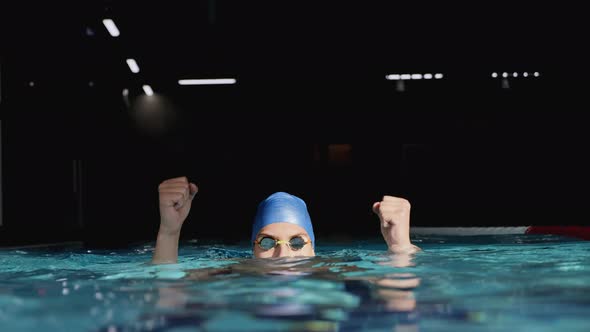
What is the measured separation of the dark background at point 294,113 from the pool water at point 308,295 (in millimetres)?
6529

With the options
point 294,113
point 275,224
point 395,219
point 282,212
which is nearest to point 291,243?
point 275,224

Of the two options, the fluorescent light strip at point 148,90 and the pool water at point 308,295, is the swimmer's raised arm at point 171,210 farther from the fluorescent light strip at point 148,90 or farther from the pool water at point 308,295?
the fluorescent light strip at point 148,90

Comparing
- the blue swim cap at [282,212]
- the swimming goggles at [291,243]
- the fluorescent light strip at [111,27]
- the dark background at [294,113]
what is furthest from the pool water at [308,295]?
the fluorescent light strip at [111,27]

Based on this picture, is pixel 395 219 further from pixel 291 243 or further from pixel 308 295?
pixel 308 295

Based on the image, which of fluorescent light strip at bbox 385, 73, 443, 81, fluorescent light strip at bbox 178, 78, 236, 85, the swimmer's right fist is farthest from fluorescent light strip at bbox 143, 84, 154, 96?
the swimmer's right fist

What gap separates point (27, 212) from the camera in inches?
430

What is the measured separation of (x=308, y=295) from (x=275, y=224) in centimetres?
130

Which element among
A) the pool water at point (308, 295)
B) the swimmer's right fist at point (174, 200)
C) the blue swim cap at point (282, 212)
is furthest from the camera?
the blue swim cap at point (282, 212)

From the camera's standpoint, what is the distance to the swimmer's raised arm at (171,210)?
324 cm

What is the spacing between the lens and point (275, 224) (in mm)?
3686

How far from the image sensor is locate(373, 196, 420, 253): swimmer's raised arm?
3.65 meters

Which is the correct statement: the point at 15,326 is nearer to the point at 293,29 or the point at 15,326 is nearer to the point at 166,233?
the point at 166,233

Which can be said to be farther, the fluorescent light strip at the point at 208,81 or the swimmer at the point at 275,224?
the fluorescent light strip at the point at 208,81

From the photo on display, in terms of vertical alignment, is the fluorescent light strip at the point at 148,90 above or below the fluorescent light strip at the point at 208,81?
below
